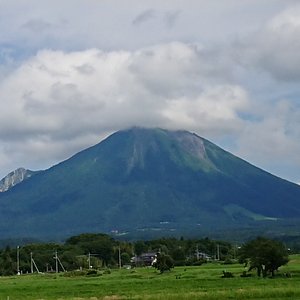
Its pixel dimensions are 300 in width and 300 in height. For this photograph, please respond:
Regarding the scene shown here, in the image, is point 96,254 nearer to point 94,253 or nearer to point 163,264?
point 94,253

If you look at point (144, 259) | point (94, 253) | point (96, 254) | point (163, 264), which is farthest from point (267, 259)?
point (94, 253)

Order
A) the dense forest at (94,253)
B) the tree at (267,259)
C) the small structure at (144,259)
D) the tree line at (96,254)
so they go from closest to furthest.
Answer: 1. the tree at (267,259)
2. the tree line at (96,254)
3. the dense forest at (94,253)
4. the small structure at (144,259)

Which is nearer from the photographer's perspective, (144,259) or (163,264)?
(163,264)

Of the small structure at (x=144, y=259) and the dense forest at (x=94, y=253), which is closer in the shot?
the dense forest at (x=94, y=253)

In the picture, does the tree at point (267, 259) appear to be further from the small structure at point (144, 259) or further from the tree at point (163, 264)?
the small structure at point (144, 259)

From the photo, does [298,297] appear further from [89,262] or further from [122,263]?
[122,263]

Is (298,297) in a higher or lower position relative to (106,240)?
lower

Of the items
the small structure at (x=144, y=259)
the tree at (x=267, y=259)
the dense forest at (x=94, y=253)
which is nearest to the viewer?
the tree at (x=267, y=259)

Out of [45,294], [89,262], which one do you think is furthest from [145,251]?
[45,294]

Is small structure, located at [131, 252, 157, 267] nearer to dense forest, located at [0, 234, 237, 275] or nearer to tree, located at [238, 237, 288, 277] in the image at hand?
dense forest, located at [0, 234, 237, 275]

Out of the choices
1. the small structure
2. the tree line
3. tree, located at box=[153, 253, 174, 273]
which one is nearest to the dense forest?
the tree line

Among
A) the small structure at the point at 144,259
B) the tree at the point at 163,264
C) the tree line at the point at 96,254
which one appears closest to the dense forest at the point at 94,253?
the tree line at the point at 96,254

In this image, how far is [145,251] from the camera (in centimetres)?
13900

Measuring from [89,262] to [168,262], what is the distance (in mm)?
33687
